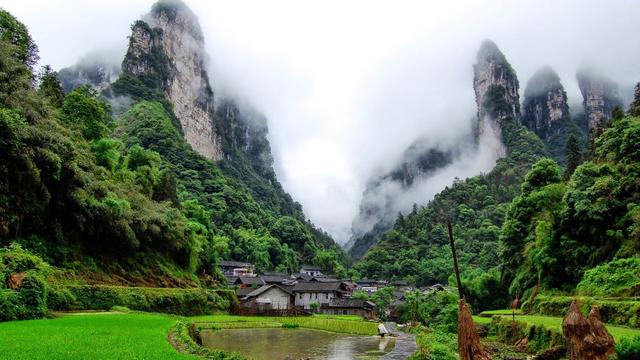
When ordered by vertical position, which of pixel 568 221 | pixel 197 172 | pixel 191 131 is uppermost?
pixel 191 131

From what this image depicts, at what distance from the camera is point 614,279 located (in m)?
27.4

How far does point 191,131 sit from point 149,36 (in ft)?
121

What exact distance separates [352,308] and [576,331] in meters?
64.5

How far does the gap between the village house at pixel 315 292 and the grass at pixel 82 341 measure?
2428 inches

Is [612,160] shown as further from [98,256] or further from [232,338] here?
[98,256]

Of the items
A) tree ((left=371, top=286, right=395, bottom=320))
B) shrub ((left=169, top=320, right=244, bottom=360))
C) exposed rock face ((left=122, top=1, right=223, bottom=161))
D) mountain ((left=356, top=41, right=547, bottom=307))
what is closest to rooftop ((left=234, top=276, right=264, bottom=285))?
tree ((left=371, top=286, right=395, bottom=320))

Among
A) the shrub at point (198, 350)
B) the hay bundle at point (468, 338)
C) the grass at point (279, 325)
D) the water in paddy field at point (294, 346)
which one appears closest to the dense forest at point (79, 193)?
the grass at point (279, 325)

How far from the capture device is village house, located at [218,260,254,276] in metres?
104

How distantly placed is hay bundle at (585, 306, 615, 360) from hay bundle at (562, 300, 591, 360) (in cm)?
13

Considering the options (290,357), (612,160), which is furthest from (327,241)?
(290,357)

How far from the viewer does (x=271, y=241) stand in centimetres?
12519

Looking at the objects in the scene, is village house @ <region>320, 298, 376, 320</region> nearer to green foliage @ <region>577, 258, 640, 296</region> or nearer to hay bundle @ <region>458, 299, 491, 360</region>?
green foliage @ <region>577, 258, 640, 296</region>

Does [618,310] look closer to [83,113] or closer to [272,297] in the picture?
[83,113]

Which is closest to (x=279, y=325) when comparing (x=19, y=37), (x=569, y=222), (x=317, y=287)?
(x=569, y=222)
